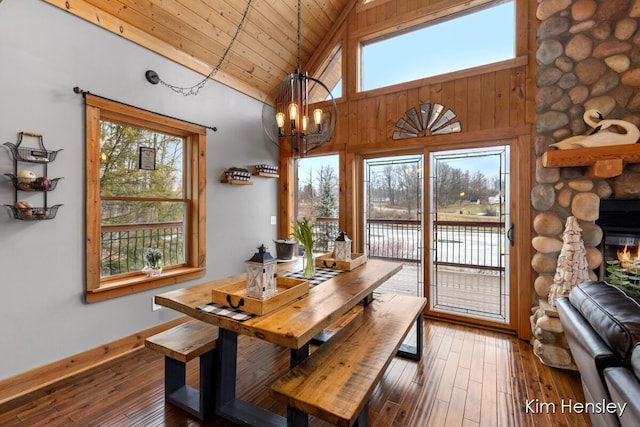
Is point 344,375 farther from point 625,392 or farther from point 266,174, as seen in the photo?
point 266,174

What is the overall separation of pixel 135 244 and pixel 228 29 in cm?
243

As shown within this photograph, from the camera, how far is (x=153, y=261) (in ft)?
9.34

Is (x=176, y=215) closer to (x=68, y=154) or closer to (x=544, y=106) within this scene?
(x=68, y=154)

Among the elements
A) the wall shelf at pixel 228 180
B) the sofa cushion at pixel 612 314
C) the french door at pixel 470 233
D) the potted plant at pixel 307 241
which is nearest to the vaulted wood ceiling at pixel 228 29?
the wall shelf at pixel 228 180

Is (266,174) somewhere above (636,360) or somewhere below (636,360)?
above

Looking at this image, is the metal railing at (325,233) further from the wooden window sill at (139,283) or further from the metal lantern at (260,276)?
the metal lantern at (260,276)

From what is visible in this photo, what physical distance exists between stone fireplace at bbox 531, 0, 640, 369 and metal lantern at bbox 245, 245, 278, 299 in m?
2.38

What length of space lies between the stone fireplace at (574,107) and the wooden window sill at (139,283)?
10.9ft

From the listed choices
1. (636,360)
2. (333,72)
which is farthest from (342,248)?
(333,72)

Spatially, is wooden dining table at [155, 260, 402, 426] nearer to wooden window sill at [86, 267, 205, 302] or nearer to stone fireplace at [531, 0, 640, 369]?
wooden window sill at [86, 267, 205, 302]

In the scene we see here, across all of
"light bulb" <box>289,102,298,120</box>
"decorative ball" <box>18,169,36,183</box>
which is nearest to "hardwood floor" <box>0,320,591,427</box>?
"decorative ball" <box>18,169,36,183</box>

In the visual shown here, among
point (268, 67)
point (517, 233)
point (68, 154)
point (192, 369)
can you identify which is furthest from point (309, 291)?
point (268, 67)

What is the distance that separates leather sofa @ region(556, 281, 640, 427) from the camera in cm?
94

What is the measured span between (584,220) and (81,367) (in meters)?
4.30
